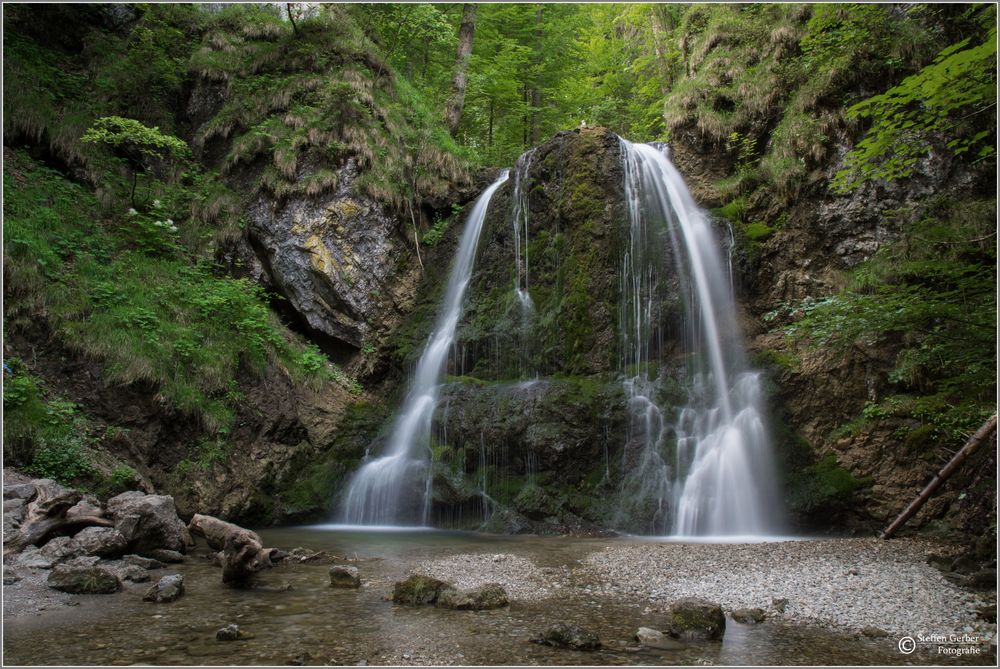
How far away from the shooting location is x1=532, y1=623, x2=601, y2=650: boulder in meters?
3.86

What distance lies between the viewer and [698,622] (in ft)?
13.4

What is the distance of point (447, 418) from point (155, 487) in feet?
15.9

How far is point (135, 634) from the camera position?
13.4 feet

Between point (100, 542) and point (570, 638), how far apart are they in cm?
521

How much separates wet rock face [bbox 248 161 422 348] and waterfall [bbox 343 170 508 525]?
71.8 inches

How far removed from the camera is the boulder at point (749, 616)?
434 cm

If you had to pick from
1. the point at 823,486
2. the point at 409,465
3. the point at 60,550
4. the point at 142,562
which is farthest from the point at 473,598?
the point at 823,486

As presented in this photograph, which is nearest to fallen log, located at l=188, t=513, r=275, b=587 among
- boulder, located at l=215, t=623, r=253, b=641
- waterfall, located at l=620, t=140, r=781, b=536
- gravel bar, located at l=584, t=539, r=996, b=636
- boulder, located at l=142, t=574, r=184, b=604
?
boulder, located at l=142, t=574, r=184, b=604

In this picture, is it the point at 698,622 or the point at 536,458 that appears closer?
the point at 698,622

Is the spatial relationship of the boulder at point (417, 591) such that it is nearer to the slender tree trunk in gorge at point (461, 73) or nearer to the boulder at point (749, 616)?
the boulder at point (749, 616)

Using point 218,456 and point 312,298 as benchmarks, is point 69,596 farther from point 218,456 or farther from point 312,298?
point 312,298

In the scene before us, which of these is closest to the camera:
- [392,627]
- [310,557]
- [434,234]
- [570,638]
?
[570,638]

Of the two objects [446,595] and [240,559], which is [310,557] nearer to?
[240,559]

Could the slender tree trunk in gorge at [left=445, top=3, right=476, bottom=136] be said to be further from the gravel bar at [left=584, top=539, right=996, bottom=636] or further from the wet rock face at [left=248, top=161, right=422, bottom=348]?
the gravel bar at [left=584, top=539, right=996, bottom=636]
